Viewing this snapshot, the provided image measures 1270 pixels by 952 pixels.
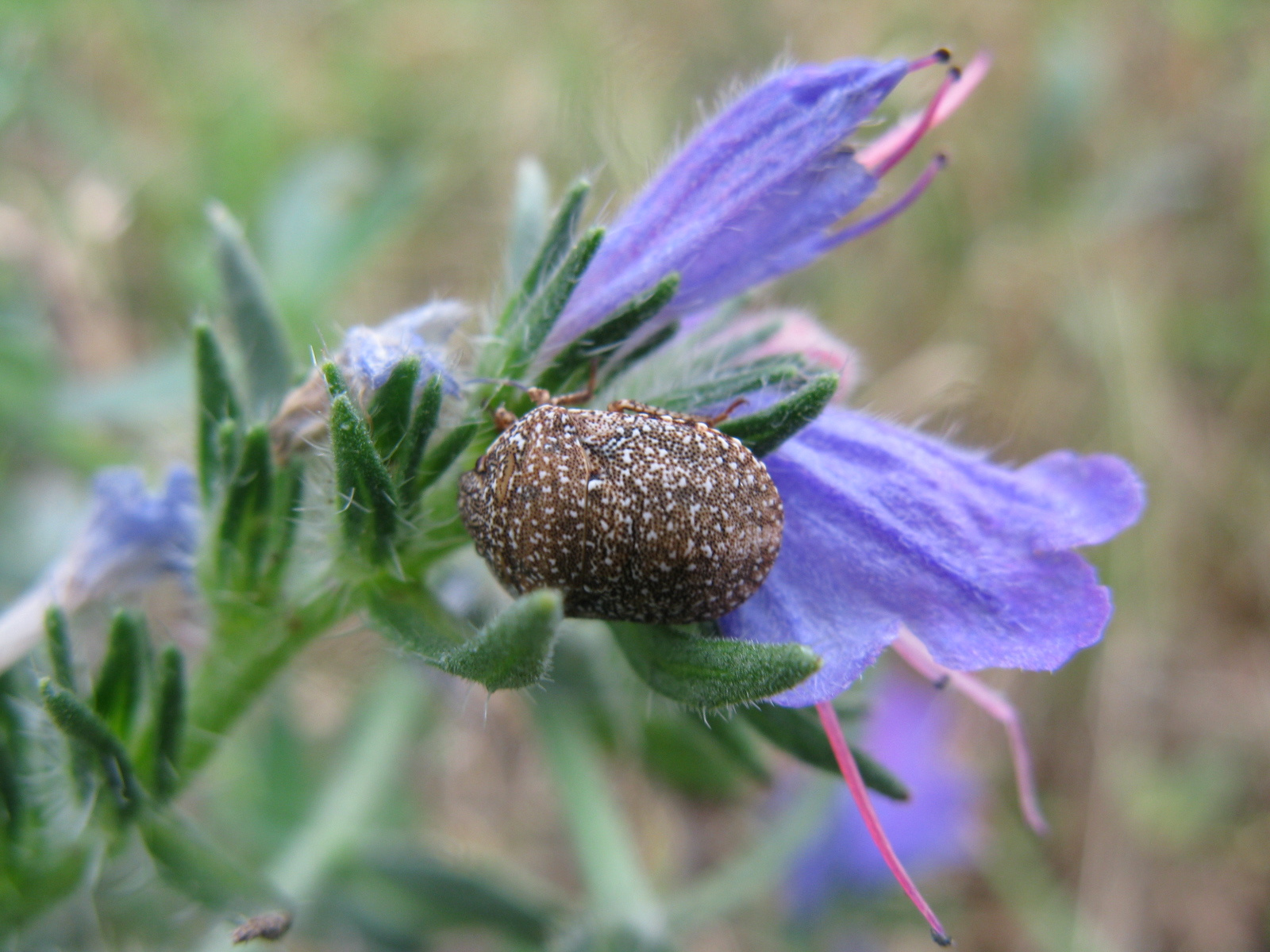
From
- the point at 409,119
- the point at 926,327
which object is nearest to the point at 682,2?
the point at 409,119

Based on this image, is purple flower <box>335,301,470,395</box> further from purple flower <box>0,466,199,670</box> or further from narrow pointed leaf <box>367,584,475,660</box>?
purple flower <box>0,466,199,670</box>

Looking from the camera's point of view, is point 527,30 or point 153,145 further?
point 527,30

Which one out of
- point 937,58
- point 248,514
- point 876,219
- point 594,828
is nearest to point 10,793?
point 248,514

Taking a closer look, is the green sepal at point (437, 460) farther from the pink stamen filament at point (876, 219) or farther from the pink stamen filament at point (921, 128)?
the pink stamen filament at point (921, 128)

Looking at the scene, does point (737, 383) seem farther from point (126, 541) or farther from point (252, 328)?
point (126, 541)

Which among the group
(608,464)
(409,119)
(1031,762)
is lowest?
(1031,762)

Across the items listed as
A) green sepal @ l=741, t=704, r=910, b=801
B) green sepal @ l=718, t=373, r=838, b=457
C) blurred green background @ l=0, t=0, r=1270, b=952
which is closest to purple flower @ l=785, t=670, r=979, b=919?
blurred green background @ l=0, t=0, r=1270, b=952

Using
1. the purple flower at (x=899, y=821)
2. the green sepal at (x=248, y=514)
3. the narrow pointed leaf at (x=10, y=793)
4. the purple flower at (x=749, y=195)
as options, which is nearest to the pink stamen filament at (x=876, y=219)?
the purple flower at (x=749, y=195)

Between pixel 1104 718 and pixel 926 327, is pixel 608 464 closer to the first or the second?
pixel 1104 718
